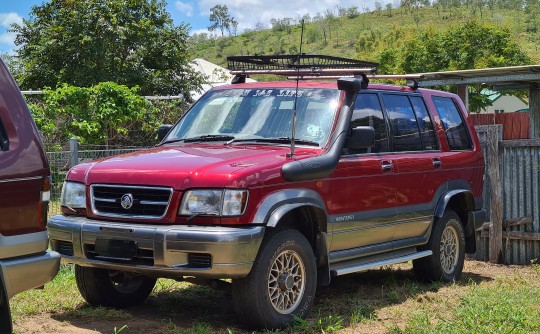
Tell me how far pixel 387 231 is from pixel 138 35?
25.0 metres

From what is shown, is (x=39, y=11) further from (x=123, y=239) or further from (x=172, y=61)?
(x=123, y=239)

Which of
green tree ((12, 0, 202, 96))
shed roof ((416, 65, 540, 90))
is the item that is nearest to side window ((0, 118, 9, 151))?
shed roof ((416, 65, 540, 90))

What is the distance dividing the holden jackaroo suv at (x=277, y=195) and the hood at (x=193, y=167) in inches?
0.4

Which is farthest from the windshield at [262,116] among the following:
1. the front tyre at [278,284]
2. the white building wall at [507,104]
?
the white building wall at [507,104]

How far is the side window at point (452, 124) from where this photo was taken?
8891 millimetres

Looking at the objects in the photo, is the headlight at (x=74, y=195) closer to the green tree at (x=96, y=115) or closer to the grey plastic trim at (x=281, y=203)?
the grey plastic trim at (x=281, y=203)

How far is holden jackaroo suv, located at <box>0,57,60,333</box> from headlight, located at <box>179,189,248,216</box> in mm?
1136

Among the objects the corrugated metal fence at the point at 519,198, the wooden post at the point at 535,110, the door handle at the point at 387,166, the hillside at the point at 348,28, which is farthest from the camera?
the hillside at the point at 348,28

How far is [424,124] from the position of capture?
27.8ft

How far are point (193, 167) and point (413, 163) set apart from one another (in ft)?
9.12

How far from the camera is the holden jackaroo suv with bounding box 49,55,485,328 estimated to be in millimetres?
5898

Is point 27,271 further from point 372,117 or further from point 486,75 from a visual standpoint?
point 486,75

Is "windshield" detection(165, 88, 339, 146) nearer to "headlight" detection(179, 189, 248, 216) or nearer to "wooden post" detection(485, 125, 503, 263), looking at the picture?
"headlight" detection(179, 189, 248, 216)

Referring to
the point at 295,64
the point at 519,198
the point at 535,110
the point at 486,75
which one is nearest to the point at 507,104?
the point at 535,110
